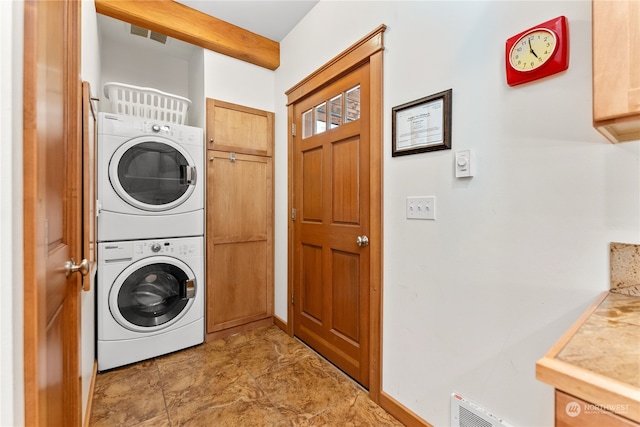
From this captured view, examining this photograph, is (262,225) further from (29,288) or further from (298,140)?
(29,288)

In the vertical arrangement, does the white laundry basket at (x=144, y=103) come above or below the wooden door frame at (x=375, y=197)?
above

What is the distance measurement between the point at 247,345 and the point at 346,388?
936 mm

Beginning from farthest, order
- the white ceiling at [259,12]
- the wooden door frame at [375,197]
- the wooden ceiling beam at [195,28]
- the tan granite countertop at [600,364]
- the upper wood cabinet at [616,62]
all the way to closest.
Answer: the white ceiling at [259,12] → the wooden ceiling beam at [195,28] → the wooden door frame at [375,197] → the upper wood cabinet at [616,62] → the tan granite countertop at [600,364]

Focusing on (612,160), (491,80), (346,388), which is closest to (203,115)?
(491,80)

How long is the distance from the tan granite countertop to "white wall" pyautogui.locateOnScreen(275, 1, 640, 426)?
349mm

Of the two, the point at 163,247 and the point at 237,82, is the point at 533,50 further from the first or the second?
the point at 163,247

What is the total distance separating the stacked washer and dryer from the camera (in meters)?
1.95

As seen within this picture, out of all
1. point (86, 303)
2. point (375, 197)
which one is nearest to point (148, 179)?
point (86, 303)

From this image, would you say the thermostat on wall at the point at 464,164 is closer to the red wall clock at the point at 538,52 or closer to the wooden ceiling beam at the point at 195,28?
the red wall clock at the point at 538,52

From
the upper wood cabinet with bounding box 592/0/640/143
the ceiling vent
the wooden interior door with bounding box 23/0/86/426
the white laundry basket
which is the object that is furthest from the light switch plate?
the ceiling vent

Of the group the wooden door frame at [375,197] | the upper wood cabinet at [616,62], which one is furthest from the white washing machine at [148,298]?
the upper wood cabinet at [616,62]

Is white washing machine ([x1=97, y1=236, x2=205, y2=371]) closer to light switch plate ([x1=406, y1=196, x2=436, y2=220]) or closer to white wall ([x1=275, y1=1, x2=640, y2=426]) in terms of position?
white wall ([x1=275, y1=1, x2=640, y2=426])

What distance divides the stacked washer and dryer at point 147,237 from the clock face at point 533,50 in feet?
6.84

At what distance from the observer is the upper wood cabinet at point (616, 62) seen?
0.67 meters
